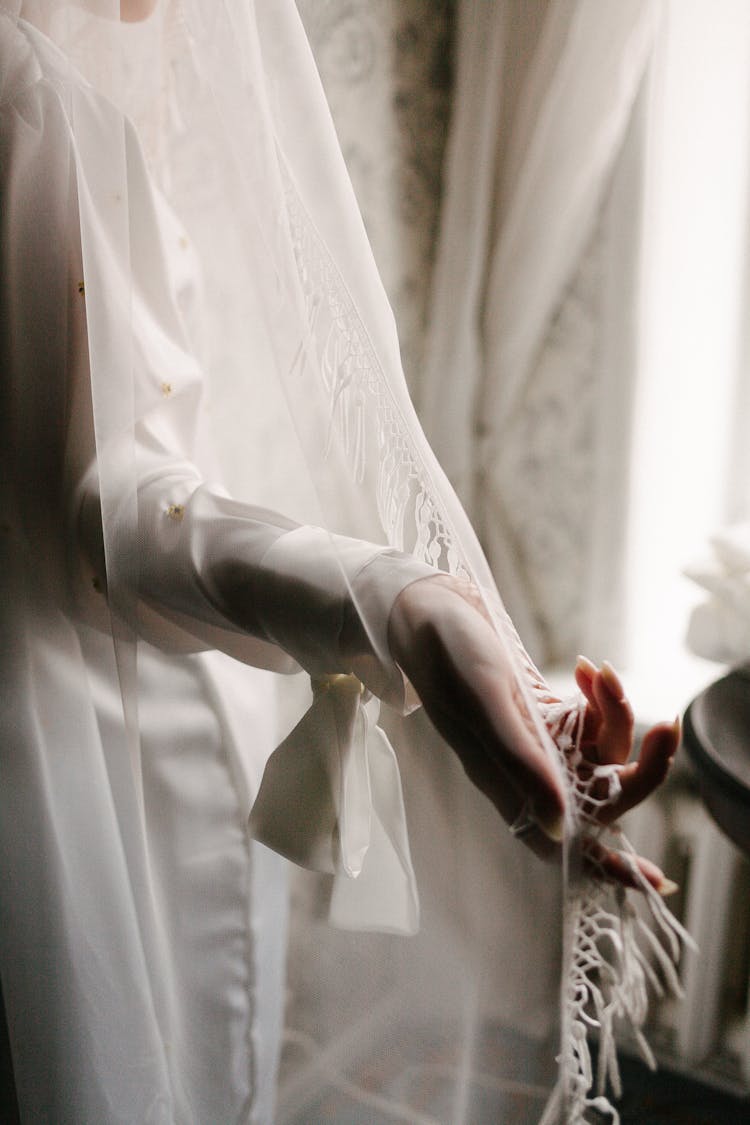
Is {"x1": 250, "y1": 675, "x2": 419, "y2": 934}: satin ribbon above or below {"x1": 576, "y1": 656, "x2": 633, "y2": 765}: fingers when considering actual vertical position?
below

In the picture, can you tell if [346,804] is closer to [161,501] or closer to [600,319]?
[161,501]

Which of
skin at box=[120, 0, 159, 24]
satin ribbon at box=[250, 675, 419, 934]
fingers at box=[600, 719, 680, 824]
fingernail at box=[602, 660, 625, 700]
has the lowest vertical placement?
satin ribbon at box=[250, 675, 419, 934]

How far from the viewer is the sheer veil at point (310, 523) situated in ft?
1.55

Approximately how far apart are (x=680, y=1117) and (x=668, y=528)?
2.99 feet

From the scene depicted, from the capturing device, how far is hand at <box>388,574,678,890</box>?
0.40m

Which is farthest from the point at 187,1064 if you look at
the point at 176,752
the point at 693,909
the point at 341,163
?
the point at 693,909

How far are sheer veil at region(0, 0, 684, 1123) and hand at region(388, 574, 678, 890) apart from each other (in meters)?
0.02

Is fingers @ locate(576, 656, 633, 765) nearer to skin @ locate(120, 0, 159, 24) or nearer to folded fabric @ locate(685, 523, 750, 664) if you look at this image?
skin @ locate(120, 0, 159, 24)

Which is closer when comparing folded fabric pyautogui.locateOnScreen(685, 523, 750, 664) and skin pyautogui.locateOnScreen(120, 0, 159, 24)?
skin pyautogui.locateOnScreen(120, 0, 159, 24)

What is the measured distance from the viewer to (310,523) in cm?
52

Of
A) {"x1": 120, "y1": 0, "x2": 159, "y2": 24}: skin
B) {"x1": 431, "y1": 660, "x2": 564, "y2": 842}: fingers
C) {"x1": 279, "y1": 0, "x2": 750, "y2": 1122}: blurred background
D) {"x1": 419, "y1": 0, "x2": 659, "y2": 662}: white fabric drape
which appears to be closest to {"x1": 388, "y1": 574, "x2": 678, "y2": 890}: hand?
{"x1": 431, "y1": 660, "x2": 564, "y2": 842}: fingers

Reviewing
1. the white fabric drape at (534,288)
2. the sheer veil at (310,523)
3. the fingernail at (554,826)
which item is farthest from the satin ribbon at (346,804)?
the white fabric drape at (534,288)

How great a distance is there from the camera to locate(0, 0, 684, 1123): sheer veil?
0.47 m

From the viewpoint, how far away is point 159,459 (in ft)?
1.67
